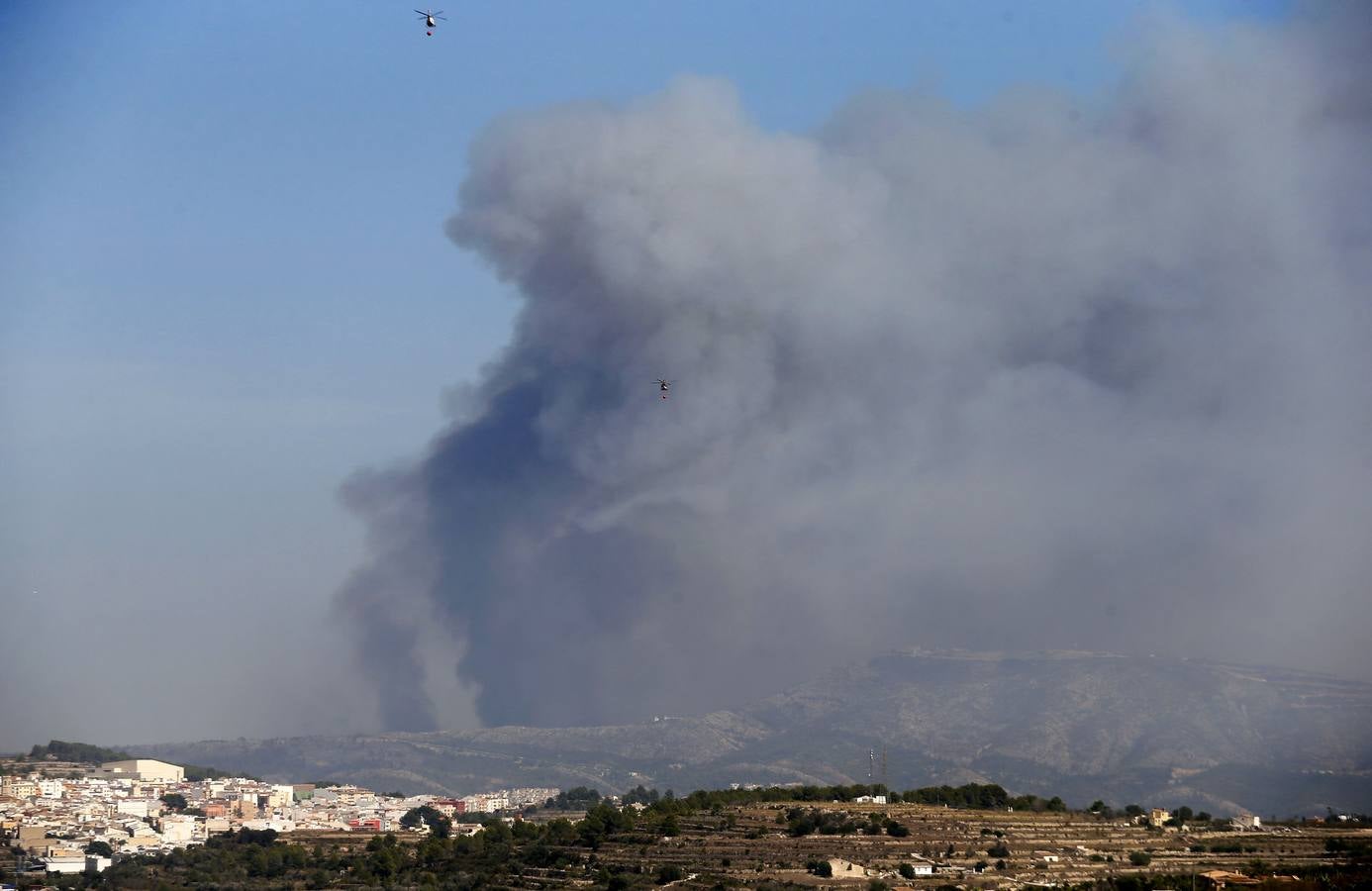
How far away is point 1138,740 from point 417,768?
48.9 metres

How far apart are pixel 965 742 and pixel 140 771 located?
63242 mm

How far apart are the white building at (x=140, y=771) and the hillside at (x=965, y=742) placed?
86.5ft

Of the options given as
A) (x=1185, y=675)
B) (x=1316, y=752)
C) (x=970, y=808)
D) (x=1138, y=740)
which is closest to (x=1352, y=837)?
(x=970, y=808)

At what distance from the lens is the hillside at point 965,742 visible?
10638 cm

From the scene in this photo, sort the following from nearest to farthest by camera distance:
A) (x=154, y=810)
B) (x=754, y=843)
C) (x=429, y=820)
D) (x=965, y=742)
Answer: (x=754, y=843), (x=429, y=820), (x=154, y=810), (x=965, y=742)

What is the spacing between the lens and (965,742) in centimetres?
12912

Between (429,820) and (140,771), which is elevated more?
(140,771)

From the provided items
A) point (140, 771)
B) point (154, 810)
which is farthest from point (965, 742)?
point (154, 810)

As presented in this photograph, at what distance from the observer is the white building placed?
278 feet

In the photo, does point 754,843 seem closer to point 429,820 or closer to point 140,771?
point 429,820

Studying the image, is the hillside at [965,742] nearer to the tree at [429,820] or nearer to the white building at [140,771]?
the white building at [140,771]

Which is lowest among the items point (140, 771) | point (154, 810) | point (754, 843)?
point (754, 843)

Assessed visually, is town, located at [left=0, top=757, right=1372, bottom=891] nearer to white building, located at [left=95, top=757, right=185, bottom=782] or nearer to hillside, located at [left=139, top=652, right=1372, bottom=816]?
white building, located at [left=95, top=757, right=185, bottom=782]

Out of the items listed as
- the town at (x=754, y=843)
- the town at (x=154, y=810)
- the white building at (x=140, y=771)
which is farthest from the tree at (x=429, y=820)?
the white building at (x=140, y=771)
